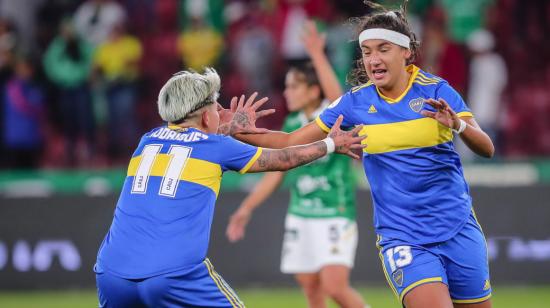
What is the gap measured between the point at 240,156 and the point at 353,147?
80 centimetres

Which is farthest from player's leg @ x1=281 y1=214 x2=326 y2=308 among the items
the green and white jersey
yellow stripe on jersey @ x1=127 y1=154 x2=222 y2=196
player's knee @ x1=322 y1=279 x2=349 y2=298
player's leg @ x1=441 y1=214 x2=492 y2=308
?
yellow stripe on jersey @ x1=127 y1=154 x2=222 y2=196

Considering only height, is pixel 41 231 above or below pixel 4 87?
below

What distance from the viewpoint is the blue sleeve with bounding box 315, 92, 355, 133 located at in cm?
721

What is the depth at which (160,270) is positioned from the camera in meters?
6.12

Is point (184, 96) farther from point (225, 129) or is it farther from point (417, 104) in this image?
point (417, 104)

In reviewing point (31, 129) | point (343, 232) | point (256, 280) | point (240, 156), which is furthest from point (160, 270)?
point (31, 129)

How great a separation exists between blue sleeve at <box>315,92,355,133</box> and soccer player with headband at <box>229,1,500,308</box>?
73mm

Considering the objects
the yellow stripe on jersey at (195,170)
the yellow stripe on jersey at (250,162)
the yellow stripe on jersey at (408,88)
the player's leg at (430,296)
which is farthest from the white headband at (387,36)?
the player's leg at (430,296)

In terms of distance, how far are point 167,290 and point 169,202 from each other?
52 cm

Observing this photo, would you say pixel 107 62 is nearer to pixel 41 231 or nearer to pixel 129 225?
pixel 41 231

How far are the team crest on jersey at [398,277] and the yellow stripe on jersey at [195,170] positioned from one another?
1.36 meters

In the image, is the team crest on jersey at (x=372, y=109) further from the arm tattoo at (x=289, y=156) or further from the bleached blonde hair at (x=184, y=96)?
the bleached blonde hair at (x=184, y=96)

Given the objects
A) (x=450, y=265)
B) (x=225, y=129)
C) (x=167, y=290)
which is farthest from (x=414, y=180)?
(x=167, y=290)

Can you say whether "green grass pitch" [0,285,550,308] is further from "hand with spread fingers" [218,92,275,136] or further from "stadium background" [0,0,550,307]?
"hand with spread fingers" [218,92,275,136]
